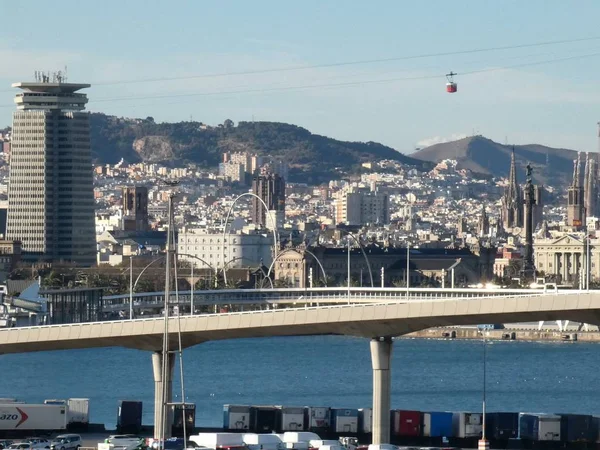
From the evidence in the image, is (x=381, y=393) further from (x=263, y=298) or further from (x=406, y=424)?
(x=263, y=298)

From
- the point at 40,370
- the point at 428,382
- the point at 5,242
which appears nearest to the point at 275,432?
the point at 428,382

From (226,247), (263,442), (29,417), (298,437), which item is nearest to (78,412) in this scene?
(29,417)

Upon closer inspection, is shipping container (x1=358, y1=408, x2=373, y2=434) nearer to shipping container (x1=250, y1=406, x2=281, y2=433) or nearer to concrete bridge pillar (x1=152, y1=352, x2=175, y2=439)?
shipping container (x1=250, y1=406, x2=281, y2=433)

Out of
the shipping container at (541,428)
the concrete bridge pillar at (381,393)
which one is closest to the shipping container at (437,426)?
the shipping container at (541,428)

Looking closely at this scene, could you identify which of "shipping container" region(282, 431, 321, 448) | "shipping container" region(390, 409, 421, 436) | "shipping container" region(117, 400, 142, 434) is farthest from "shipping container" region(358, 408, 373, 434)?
"shipping container" region(117, 400, 142, 434)

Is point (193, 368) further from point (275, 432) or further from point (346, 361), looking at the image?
point (275, 432)

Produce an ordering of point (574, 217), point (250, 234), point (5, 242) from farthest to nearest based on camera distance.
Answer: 1. point (574, 217)
2. point (250, 234)
3. point (5, 242)

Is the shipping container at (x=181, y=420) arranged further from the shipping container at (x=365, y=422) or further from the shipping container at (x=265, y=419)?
the shipping container at (x=365, y=422)
